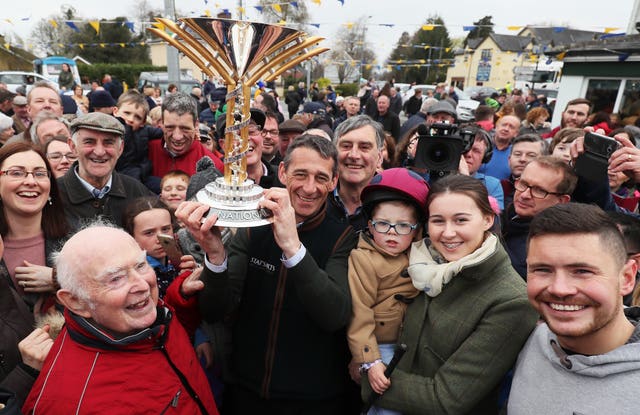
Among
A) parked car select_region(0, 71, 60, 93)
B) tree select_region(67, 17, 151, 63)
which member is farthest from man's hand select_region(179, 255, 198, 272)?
tree select_region(67, 17, 151, 63)

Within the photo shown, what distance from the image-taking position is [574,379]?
143 centimetres

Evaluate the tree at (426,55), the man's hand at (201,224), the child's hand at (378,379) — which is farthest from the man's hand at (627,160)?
the tree at (426,55)

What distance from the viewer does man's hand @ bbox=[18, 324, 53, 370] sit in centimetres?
175

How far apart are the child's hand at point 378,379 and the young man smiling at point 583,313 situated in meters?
0.58

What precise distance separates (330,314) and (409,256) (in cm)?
50

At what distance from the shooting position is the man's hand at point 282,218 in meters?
1.66

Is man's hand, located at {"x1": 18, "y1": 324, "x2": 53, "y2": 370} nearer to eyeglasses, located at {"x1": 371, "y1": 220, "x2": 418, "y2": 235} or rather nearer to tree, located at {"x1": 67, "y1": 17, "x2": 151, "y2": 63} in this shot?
eyeglasses, located at {"x1": 371, "y1": 220, "x2": 418, "y2": 235}

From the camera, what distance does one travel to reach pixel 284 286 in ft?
6.58

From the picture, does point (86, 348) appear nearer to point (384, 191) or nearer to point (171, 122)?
point (384, 191)

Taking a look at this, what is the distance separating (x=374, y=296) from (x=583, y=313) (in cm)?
89

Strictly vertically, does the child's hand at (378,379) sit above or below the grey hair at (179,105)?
below

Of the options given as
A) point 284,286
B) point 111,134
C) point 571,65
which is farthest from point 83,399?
point 571,65

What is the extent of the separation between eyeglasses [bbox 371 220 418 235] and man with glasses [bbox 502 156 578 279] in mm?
1137

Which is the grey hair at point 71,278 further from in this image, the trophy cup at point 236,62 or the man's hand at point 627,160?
the man's hand at point 627,160
